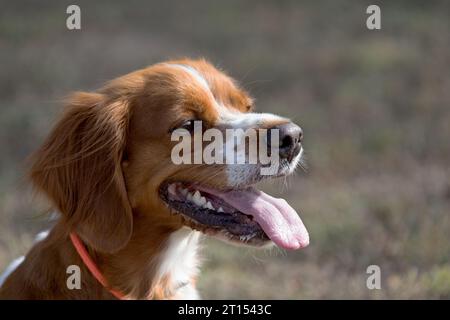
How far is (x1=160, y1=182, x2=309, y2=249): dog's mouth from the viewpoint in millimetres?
3746

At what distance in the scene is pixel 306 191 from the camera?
7559 mm

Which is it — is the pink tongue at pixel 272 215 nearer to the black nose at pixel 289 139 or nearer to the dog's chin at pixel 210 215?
the dog's chin at pixel 210 215

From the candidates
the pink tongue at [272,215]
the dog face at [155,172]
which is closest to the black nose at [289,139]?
the dog face at [155,172]

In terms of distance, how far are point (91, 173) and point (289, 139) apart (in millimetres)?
977

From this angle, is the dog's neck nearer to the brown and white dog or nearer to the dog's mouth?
the brown and white dog

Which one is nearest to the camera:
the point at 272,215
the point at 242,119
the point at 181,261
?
the point at 272,215

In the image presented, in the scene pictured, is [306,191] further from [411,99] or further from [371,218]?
[411,99]

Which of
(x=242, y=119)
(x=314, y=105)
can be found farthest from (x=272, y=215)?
(x=314, y=105)

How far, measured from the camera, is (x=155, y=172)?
380 cm

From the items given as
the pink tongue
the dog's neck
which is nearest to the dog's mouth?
the pink tongue

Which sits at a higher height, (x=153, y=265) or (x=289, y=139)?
(x=289, y=139)

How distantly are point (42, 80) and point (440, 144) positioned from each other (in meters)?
5.16

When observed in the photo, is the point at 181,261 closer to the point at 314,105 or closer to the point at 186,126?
the point at 186,126

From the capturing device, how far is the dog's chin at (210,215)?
3744mm
